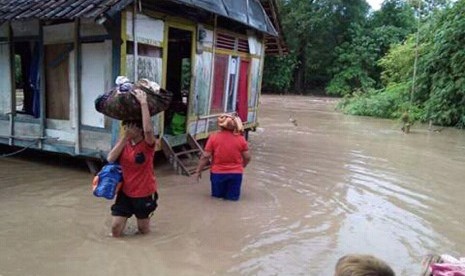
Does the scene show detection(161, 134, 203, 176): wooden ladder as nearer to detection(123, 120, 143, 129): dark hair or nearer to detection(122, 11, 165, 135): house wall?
detection(122, 11, 165, 135): house wall

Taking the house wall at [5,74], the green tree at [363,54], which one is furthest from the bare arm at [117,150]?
Answer: the green tree at [363,54]

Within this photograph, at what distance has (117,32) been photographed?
7.63m

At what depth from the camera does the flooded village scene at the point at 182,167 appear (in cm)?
500

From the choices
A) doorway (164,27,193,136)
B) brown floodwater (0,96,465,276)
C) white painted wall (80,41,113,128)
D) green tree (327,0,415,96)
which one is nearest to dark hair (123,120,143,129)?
brown floodwater (0,96,465,276)

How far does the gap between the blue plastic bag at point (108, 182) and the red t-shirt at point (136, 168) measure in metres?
0.08

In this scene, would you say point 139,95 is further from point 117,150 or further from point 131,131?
point 117,150

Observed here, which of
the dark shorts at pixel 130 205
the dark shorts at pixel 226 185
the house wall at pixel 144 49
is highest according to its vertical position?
the house wall at pixel 144 49

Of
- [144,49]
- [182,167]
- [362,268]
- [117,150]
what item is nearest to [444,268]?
[362,268]

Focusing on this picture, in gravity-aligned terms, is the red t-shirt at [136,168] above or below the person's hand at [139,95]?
below

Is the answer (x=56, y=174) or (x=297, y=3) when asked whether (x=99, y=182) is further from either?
(x=297, y=3)

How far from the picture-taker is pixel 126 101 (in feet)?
16.1

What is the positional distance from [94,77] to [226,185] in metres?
3.02

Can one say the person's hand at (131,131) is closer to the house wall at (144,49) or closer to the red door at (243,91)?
the house wall at (144,49)

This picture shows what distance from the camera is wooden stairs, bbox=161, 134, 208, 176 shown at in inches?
347
